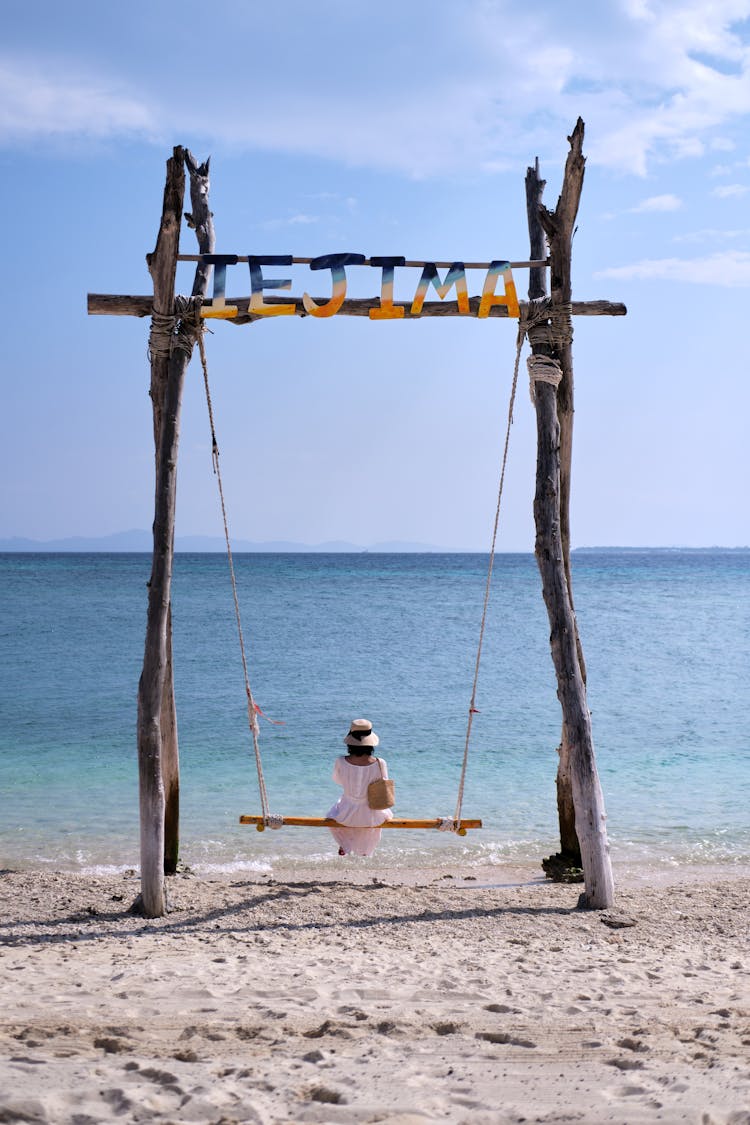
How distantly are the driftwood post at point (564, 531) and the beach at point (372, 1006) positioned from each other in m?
0.38

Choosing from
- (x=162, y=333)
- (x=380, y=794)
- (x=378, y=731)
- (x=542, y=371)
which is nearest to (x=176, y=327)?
(x=162, y=333)

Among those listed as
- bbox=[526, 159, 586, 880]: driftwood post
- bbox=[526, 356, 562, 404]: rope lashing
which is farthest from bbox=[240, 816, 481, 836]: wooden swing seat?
bbox=[526, 356, 562, 404]: rope lashing

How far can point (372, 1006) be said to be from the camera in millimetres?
3223

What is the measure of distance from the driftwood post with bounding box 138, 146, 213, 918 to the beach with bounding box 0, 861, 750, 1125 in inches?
13.6

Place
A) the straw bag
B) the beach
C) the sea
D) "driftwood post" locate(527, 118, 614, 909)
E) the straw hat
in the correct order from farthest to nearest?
1. the sea
2. the straw hat
3. the straw bag
4. "driftwood post" locate(527, 118, 614, 909)
5. the beach

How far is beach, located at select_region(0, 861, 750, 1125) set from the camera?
251cm

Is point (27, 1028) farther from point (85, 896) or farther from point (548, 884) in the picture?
point (548, 884)

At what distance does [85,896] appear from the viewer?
4.95m

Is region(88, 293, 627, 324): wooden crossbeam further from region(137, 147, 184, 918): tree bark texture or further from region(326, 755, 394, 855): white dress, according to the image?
region(326, 755, 394, 855): white dress

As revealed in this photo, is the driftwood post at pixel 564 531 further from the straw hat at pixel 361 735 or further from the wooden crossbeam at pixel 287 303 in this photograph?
the straw hat at pixel 361 735

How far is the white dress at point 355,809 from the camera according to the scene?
5.04m

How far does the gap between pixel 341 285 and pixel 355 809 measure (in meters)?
2.57

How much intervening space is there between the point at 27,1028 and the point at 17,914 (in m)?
1.74

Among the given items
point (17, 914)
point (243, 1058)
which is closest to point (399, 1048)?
point (243, 1058)
